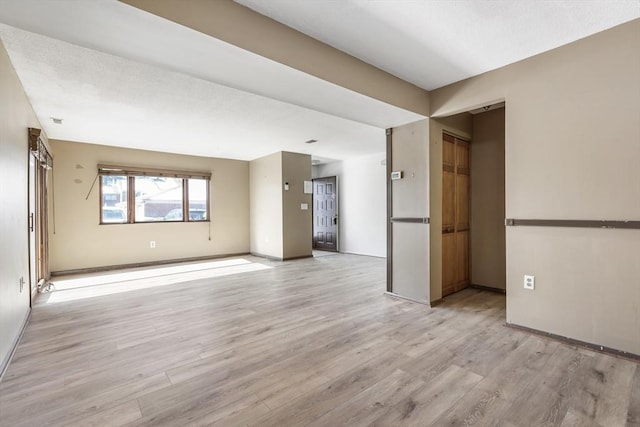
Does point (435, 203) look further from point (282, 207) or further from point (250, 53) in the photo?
point (282, 207)

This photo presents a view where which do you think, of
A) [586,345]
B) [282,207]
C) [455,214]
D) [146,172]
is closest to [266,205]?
[282,207]

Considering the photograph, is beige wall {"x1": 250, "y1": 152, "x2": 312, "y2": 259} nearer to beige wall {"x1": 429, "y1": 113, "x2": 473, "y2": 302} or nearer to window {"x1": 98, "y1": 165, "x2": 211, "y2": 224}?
window {"x1": 98, "y1": 165, "x2": 211, "y2": 224}

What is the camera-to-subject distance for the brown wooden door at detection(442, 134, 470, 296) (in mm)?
3732

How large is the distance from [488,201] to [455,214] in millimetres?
529

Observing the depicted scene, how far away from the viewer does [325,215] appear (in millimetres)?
8461

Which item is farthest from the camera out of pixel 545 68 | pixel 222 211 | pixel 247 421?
pixel 222 211

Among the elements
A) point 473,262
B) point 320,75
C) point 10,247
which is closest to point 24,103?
point 10,247

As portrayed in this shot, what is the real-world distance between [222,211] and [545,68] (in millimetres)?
6487

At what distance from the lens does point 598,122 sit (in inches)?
89.8

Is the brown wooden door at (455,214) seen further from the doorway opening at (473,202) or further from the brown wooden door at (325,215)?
the brown wooden door at (325,215)

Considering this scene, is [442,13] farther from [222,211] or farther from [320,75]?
[222,211]

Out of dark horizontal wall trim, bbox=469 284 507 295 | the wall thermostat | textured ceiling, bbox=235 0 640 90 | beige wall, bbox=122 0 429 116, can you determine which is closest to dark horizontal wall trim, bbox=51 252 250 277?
the wall thermostat

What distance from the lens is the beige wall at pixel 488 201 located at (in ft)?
12.7

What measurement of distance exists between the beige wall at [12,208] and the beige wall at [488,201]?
491 cm
